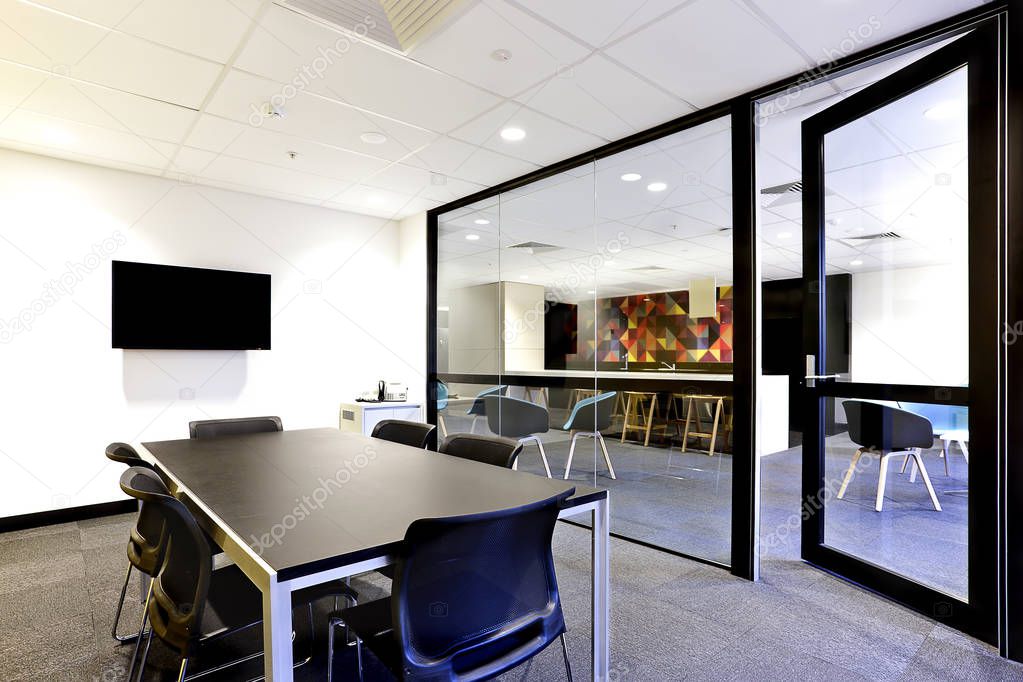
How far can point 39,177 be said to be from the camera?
4.19 m

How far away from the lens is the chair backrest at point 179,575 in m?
1.57

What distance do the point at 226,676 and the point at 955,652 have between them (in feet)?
9.85

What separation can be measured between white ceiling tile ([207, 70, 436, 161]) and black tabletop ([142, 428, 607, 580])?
2019 mm

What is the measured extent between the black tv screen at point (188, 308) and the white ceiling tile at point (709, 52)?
3890 mm

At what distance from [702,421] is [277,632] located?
293 centimetres

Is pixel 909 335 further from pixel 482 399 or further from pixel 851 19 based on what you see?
pixel 482 399

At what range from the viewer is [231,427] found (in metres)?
3.61

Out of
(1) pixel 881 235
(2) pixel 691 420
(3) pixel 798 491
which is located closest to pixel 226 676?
(2) pixel 691 420

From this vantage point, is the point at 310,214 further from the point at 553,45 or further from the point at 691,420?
the point at 691,420

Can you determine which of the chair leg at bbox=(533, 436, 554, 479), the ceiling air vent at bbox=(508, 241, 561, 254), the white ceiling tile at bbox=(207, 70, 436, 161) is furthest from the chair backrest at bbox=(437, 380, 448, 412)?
the white ceiling tile at bbox=(207, 70, 436, 161)

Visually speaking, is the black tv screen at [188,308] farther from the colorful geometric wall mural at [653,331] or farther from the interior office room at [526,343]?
the colorful geometric wall mural at [653,331]

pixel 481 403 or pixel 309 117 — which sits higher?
pixel 309 117

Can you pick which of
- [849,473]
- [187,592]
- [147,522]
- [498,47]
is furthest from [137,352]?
[849,473]

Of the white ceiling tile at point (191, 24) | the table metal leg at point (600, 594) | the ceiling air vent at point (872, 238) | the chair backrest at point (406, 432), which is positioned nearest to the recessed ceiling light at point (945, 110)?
the ceiling air vent at point (872, 238)
